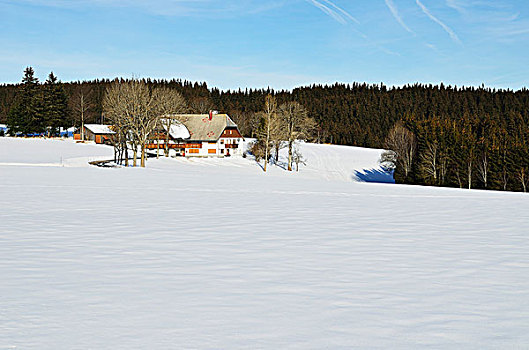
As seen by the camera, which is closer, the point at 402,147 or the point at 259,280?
the point at 259,280

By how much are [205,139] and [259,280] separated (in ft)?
302

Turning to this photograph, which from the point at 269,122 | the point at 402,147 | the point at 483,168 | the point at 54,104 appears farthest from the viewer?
the point at 54,104

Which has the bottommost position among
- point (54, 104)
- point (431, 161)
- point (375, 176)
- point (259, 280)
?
point (375, 176)

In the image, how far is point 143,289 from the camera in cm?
859

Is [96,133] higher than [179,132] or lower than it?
lower

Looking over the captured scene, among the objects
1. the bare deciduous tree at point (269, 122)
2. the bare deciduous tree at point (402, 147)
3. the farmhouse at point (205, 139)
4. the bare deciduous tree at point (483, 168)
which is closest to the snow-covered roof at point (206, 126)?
the farmhouse at point (205, 139)

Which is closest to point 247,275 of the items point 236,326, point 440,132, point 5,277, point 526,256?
point 236,326

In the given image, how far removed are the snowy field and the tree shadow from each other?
224 feet

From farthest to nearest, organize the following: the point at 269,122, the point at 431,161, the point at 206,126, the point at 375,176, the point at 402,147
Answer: the point at 206,126 → the point at 375,176 → the point at 402,147 → the point at 431,161 → the point at 269,122

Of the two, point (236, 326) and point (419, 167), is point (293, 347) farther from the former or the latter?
point (419, 167)

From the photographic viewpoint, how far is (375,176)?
91.4m

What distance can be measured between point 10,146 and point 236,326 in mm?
85498

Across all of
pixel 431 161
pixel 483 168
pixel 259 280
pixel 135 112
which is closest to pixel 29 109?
pixel 135 112

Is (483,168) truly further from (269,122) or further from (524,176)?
(269,122)
